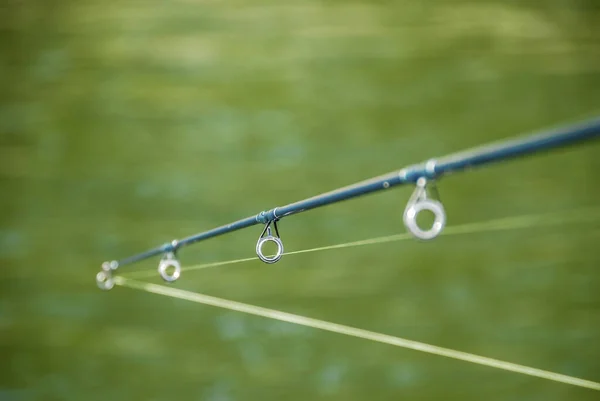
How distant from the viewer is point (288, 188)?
5.62 feet

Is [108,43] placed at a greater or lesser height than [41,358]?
greater

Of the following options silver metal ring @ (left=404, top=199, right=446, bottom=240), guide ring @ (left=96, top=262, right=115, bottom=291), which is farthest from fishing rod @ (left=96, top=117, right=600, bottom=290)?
guide ring @ (left=96, top=262, right=115, bottom=291)

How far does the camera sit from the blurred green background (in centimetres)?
167

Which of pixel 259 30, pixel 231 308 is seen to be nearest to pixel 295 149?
pixel 259 30

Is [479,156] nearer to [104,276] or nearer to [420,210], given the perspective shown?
[420,210]

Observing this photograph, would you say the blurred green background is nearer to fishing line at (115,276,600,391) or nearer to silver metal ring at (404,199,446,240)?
fishing line at (115,276,600,391)

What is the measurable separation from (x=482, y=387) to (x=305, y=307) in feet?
1.96

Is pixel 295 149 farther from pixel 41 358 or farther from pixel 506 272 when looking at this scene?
pixel 41 358

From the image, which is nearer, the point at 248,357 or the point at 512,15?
the point at 248,357

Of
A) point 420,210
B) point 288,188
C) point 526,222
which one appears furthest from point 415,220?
point 526,222

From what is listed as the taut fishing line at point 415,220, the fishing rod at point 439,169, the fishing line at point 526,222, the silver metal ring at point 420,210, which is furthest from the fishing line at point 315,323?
the silver metal ring at point 420,210

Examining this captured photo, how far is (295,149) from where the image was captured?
1.73m

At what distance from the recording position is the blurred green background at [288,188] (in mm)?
1668

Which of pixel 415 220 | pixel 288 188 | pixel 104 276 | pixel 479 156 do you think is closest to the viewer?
pixel 479 156
